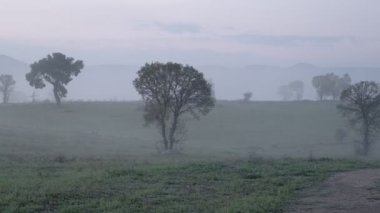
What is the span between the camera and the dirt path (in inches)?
583

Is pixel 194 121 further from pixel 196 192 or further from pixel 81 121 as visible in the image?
pixel 196 192

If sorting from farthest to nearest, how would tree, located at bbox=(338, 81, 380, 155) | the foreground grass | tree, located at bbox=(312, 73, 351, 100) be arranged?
tree, located at bbox=(312, 73, 351, 100) → tree, located at bbox=(338, 81, 380, 155) → the foreground grass

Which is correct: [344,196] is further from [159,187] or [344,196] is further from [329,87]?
[329,87]

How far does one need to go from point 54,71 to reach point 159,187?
76.6 meters

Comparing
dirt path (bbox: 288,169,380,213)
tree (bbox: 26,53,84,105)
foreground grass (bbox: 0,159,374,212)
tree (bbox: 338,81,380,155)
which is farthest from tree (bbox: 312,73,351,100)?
dirt path (bbox: 288,169,380,213)

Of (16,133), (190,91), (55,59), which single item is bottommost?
(16,133)

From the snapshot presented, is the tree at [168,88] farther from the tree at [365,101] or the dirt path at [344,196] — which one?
the dirt path at [344,196]

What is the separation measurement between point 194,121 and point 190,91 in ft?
124

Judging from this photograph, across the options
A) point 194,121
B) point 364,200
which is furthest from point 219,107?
point 364,200

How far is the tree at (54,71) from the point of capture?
91000 millimetres

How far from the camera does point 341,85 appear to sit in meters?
133

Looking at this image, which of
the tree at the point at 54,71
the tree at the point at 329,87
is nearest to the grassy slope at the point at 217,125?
the tree at the point at 54,71

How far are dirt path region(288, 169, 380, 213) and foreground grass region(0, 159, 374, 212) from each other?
55cm

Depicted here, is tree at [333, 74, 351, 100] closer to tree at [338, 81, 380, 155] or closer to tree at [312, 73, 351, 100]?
tree at [312, 73, 351, 100]
